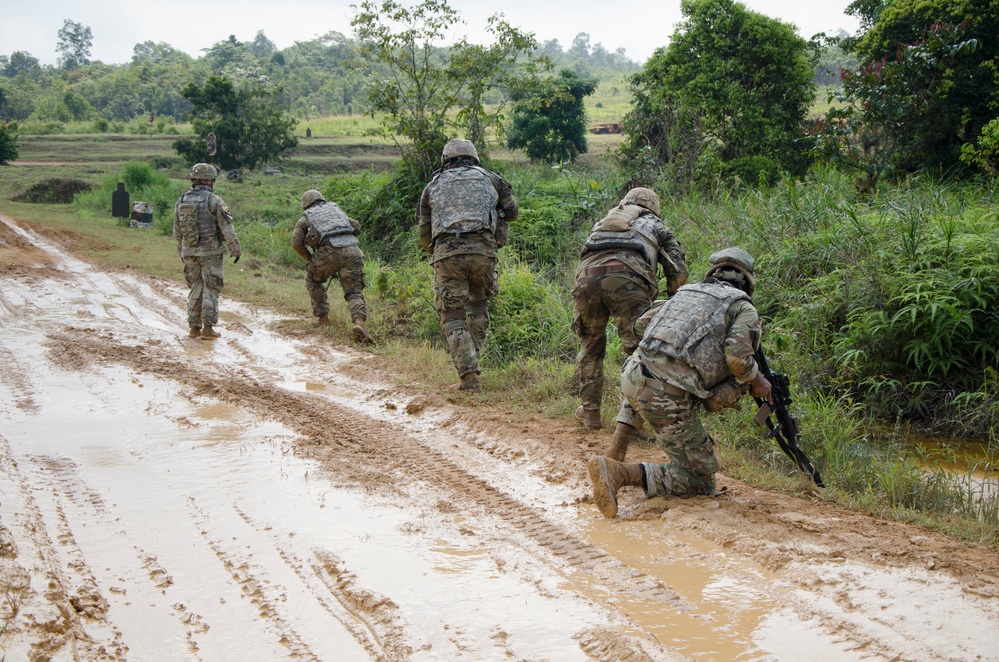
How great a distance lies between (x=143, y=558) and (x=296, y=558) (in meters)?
0.77

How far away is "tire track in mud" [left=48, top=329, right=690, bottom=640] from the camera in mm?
4262

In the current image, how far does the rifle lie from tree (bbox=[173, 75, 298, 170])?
84.9 ft

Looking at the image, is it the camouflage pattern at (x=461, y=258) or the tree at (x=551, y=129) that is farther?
the tree at (x=551, y=129)

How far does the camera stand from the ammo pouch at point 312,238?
10328 millimetres

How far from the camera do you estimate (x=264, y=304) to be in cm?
1218

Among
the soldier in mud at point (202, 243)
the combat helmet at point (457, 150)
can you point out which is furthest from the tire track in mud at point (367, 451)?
the combat helmet at point (457, 150)

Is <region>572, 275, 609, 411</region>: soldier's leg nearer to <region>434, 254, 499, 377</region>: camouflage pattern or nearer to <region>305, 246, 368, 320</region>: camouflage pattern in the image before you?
<region>434, 254, 499, 377</region>: camouflage pattern

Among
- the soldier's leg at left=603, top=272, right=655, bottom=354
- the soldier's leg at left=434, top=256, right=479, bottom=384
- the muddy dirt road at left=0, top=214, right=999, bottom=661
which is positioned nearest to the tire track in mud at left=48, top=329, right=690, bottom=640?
the muddy dirt road at left=0, top=214, right=999, bottom=661

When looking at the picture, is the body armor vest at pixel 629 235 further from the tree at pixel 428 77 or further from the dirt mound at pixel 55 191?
the dirt mound at pixel 55 191

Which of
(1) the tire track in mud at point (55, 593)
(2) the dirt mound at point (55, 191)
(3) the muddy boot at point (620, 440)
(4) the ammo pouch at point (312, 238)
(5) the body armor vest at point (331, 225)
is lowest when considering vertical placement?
(1) the tire track in mud at point (55, 593)

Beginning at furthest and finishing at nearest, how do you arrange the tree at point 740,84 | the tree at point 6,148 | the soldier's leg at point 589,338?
1. the tree at point 6,148
2. the tree at point 740,84
3. the soldier's leg at point 589,338

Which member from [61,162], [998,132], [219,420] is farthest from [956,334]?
[61,162]

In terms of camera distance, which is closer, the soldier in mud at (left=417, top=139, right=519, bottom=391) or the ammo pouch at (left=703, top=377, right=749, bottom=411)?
the ammo pouch at (left=703, top=377, right=749, bottom=411)

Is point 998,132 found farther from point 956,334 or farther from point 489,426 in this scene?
point 489,426
